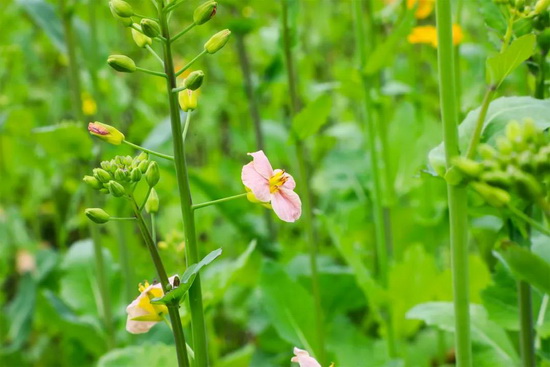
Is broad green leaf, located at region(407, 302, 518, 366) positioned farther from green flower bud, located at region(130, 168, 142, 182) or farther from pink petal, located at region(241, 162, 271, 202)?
green flower bud, located at region(130, 168, 142, 182)

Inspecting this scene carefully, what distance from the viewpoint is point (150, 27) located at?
2.16 feet

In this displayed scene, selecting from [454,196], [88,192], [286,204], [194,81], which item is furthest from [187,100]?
[88,192]

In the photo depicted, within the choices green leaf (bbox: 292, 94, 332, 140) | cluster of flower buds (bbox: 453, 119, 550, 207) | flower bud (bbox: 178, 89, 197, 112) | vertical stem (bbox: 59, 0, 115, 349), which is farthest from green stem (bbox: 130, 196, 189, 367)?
vertical stem (bbox: 59, 0, 115, 349)

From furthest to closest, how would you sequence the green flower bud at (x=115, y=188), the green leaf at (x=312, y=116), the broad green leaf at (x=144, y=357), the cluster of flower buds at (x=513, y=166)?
the green leaf at (x=312, y=116) → the broad green leaf at (x=144, y=357) → the green flower bud at (x=115, y=188) → the cluster of flower buds at (x=513, y=166)

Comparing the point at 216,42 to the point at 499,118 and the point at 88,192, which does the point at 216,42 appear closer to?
the point at 499,118

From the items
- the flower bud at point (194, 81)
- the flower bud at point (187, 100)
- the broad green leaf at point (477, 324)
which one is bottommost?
the broad green leaf at point (477, 324)

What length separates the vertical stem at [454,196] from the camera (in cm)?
74

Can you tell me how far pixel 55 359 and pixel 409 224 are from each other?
46.7 inches

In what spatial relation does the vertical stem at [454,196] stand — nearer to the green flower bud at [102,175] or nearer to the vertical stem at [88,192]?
the green flower bud at [102,175]

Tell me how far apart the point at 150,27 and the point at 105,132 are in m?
0.13

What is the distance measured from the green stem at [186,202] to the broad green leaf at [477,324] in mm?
392

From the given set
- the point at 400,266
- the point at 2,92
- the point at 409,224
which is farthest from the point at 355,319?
the point at 2,92

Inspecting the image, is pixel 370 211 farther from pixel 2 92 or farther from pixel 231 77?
pixel 2 92

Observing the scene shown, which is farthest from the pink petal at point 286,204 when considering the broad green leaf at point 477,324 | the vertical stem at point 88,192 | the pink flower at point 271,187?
the vertical stem at point 88,192
